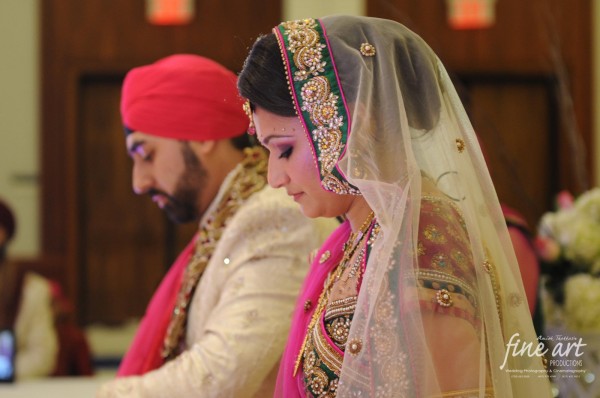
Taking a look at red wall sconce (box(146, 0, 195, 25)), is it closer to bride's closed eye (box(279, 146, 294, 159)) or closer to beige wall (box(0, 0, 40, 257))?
beige wall (box(0, 0, 40, 257))

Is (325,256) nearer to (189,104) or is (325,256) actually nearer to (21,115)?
(189,104)

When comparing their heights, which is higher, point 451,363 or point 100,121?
point 451,363

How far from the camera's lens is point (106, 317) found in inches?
230

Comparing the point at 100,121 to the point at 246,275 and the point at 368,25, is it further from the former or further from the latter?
the point at 368,25

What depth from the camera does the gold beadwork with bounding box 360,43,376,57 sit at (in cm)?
126

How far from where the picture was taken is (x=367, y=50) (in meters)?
1.26

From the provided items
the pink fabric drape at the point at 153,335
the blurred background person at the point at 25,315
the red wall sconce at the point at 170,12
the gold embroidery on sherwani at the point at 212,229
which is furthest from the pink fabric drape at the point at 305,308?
the red wall sconce at the point at 170,12

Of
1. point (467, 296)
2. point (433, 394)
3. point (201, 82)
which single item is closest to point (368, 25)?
point (467, 296)

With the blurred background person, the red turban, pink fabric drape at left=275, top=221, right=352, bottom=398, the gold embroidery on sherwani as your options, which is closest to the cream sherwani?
the gold embroidery on sherwani

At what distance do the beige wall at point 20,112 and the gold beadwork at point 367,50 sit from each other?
15.6ft

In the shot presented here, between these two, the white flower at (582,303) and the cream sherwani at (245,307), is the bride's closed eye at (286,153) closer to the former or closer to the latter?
the cream sherwani at (245,307)

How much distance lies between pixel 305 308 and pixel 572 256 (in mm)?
853

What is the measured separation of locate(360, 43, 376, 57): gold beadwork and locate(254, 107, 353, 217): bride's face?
0.46ft

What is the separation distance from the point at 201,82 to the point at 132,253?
12.9 feet
